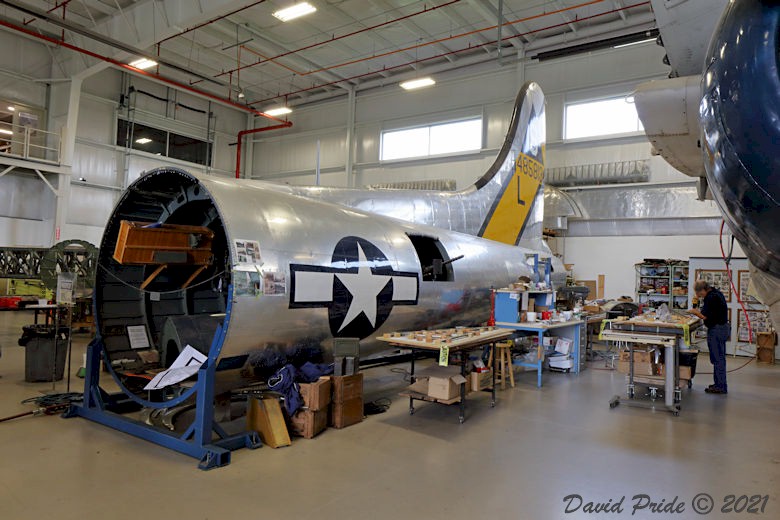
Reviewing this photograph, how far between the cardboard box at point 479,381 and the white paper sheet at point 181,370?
3356mm

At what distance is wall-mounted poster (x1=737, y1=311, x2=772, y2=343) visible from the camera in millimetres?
11000

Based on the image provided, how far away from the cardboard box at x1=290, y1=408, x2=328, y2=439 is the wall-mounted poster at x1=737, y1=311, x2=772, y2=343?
10.7 m

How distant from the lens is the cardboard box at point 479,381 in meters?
6.43

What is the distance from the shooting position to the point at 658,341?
614 cm

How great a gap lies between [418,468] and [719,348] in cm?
553

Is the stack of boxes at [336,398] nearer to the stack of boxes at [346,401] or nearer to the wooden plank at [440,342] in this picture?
the stack of boxes at [346,401]

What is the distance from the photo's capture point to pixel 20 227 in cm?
1616

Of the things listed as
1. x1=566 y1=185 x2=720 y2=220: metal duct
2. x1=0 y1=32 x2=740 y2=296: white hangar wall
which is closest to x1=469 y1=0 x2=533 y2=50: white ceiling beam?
x1=0 y1=32 x2=740 y2=296: white hangar wall

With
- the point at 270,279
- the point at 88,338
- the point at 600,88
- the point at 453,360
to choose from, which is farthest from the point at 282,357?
the point at 600,88

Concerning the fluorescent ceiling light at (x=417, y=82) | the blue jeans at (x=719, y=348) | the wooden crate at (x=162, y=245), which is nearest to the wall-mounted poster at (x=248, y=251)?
the wooden crate at (x=162, y=245)

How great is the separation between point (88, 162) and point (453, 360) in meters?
17.1

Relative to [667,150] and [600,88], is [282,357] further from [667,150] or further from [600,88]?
[600,88]

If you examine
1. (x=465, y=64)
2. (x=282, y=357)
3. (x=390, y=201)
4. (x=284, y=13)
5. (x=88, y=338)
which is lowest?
(x=88, y=338)

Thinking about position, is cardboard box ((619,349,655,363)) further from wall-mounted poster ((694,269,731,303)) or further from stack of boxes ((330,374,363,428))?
wall-mounted poster ((694,269,731,303))
